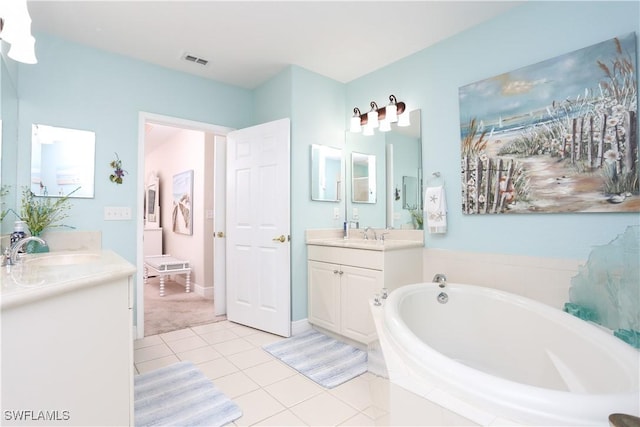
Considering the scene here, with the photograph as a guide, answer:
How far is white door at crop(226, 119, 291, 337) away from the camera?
9.37 feet

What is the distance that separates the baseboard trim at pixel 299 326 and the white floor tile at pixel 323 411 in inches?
41.0

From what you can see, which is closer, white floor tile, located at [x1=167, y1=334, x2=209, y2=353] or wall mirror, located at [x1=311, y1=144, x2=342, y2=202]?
white floor tile, located at [x1=167, y1=334, x2=209, y2=353]

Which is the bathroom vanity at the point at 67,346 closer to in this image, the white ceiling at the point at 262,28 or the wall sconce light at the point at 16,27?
the wall sconce light at the point at 16,27

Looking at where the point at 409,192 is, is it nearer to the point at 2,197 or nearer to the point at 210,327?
the point at 210,327

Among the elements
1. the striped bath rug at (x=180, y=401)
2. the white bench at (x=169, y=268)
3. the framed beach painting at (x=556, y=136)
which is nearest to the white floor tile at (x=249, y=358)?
the striped bath rug at (x=180, y=401)

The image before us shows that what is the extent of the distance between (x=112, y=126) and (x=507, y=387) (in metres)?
3.20

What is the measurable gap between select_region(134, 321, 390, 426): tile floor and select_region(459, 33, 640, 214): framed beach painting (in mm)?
1564

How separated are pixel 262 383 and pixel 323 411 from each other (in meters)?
0.50

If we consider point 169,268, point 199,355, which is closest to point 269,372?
point 199,355

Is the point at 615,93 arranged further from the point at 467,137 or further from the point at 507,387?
the point at 507,387

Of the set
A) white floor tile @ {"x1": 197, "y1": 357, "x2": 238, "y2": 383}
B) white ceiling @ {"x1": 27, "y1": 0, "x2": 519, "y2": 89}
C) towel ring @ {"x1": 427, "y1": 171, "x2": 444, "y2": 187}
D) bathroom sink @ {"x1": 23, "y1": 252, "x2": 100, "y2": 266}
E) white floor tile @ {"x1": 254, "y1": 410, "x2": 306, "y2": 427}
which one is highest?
white ceiling @ {"x1": 27, "y1": 0, "x2": 519, "y2": 89}

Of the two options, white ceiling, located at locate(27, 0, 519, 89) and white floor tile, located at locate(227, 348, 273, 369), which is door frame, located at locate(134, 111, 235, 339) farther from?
white floor tile, located at locate(227, 348, 273, 369)

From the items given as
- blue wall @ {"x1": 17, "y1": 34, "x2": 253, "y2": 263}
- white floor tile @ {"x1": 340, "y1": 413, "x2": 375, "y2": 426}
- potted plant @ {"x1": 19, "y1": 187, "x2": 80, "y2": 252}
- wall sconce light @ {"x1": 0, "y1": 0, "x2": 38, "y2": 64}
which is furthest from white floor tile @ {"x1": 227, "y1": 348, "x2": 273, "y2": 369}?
wall sconce light @ {"x1": 0, "y1": 0, "x2": 38, "y2": 64}

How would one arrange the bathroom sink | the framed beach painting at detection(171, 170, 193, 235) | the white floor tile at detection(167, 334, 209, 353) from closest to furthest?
the bathroom sink → the white floor tile at detection(167, 334, 209, 353) → the framed beach painting at detection(171, 170, 193, 235)
